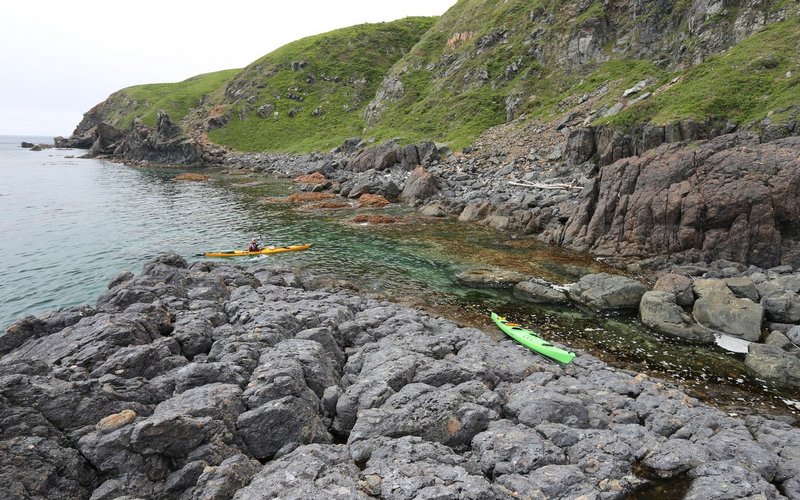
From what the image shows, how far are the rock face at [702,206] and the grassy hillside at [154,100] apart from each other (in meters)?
149

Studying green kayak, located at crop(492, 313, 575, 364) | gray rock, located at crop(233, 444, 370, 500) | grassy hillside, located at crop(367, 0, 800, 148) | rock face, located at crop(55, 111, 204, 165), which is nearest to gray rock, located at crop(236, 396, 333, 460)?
gray rock, located at crop(233, 444, 370, 500)

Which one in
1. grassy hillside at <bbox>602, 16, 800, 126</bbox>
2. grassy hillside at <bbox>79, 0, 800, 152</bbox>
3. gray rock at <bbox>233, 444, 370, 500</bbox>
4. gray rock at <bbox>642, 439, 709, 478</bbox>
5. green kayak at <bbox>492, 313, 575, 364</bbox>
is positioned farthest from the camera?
grassy hillside at <bbox>79, 0, 800, 152</bbox>

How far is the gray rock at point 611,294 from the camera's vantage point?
A: 23.8 meters

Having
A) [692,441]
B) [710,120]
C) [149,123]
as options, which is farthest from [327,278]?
[149,123]

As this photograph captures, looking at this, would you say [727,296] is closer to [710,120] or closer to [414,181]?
[710,120]

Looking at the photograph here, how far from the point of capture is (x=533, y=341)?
1931cm

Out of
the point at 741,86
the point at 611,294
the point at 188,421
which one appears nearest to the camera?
the point at 188,421

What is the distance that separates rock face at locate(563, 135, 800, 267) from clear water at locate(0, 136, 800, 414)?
4299 millimetres

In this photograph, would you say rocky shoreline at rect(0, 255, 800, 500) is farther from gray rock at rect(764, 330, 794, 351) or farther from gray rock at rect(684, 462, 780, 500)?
gray rock at rect(764, 330, 794, 351)

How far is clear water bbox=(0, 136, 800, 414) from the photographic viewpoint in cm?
1920

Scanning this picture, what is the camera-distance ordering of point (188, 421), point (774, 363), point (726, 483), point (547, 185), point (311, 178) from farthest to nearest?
point (311, 178)
point (547, 185)
point (774, 363)
point (188, 421)
point (726, 483)

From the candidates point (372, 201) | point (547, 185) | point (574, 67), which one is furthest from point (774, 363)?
point (574, 67)

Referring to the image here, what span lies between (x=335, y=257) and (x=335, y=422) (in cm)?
2228

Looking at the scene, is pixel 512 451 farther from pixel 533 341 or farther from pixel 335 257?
pixel 335 257
